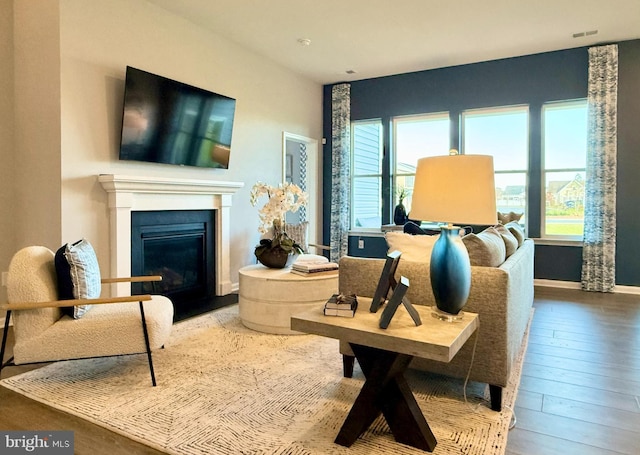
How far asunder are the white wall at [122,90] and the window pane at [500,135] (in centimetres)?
284

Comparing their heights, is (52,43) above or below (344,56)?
below

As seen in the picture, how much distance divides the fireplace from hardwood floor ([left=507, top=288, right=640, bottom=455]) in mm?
2873

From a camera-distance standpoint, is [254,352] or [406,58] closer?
[254,352]

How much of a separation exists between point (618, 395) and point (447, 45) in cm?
417

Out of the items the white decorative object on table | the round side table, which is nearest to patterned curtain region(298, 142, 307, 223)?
the white decorative object on table

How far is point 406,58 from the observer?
548 centimetres

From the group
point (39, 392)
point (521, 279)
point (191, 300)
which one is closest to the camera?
point (39, 392)

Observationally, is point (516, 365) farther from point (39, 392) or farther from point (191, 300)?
point (191, 300)

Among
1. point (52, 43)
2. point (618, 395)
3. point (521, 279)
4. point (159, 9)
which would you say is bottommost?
point (618, 395)

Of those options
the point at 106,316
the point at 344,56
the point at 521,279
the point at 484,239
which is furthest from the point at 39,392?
the point at 344,56

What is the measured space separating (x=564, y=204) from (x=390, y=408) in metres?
4.62

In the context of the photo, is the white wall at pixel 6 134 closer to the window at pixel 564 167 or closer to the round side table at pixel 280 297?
the round side table at pixel 280 297

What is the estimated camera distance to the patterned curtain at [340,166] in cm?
652

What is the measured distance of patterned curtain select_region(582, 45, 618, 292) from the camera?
4.82 m
